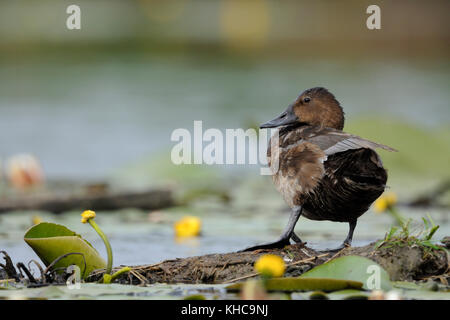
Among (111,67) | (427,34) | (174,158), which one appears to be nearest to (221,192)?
(174,158)

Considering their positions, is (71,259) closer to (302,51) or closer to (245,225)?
(245,225)

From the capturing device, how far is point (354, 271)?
14.0 feet

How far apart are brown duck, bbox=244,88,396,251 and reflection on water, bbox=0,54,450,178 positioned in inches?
256

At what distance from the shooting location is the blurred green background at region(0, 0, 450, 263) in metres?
10.9

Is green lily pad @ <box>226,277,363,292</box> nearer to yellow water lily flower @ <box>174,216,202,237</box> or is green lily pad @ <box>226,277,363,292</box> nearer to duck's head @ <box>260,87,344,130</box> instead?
duck's head @ <box>260,87,344,130</box>

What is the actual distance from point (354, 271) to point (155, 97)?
12329 millimetres

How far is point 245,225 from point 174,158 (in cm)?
350

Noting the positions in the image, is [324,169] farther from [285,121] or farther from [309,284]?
[309,284]

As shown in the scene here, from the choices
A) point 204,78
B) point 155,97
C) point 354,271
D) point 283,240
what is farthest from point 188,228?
point 204,78

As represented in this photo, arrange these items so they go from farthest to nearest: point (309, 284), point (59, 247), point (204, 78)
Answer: point (204, 78) < point (59, 247) < point (309, 284)

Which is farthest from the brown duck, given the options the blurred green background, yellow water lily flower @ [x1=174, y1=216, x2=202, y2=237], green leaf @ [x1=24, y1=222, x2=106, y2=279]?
yellow water lily flower @ [x1=174, y1=216, x2=202, y2=237]

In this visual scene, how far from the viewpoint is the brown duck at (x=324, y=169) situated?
15.5 ft

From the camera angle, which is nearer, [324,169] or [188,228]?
[324,169]

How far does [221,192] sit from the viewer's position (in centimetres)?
985
